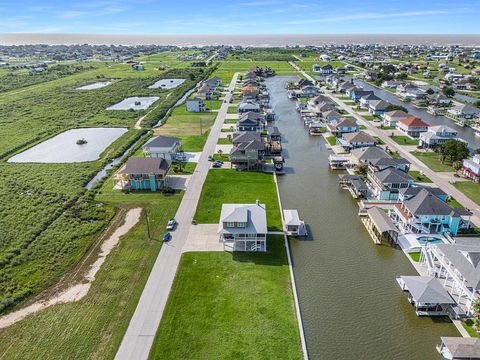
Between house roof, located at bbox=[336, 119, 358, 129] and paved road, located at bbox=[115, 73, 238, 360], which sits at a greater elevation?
house roof, located at bbox=[336, 119, 358, 129]

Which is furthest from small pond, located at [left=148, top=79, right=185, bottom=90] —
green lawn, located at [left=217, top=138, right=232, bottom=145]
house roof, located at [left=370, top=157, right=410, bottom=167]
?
house roof, located at [left=370, top=157, right=410, bottom=167]

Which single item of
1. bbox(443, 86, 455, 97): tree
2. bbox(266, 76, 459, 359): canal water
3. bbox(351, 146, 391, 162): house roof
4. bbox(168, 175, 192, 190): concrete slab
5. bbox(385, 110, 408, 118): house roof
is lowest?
bbox(266, 76, 459, 359): canal water

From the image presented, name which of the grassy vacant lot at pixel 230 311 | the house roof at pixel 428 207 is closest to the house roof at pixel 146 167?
the grassy vacant lot at pixel 230 311

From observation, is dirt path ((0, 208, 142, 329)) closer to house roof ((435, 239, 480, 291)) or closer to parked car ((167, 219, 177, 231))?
parked car ((167, 219, 177, 231))

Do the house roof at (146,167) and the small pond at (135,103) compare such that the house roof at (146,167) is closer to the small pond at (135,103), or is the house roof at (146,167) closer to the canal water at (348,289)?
the canal water at (348,289)

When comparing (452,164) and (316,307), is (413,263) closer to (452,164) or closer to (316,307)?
(316,307)

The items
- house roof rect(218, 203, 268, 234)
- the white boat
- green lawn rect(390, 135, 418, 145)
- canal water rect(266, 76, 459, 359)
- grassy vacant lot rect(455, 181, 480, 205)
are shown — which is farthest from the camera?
green lawn rect(390, 135, 418, 145)

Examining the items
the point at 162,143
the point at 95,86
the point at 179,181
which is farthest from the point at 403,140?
the point at 95,86
